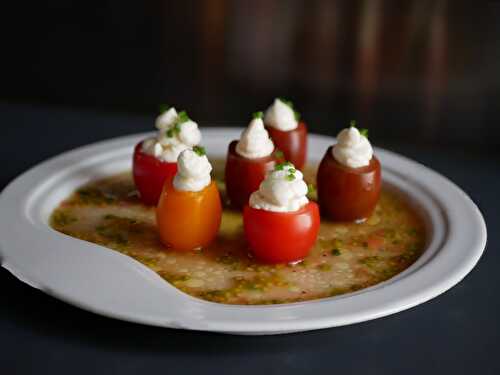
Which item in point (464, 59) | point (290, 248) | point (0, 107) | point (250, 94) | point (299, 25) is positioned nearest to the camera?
point (290, 248)

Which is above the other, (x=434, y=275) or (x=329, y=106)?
(x=434, y=275)

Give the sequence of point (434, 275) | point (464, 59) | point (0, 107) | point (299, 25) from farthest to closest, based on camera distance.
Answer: point (299, 25), point (464, 59), point (0, 107), point (434, 275)

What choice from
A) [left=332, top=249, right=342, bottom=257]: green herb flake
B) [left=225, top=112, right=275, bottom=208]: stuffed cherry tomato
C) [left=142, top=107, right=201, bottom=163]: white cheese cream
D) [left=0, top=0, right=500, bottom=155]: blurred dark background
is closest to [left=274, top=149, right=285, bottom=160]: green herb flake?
[left=225, top=112, right=275, bottom=208]: stuffed cherry tomato

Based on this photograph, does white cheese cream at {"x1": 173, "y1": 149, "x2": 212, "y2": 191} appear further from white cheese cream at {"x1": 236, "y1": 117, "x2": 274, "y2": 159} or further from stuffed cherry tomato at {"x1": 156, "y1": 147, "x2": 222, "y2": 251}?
white cheese cream at {"x1": 236, "y1": 117, "x2": 274, "y2": 159}

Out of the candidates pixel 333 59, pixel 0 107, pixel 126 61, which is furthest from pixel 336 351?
pixel 126 61

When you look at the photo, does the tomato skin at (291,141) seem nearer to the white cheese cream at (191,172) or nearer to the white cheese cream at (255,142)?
the white cheese cream at (255,142)

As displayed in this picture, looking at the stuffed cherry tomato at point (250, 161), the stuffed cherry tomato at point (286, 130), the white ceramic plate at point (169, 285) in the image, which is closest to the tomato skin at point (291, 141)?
the stuffed cherry tomato at point (286, 130)

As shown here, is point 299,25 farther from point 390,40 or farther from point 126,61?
point 126,61
